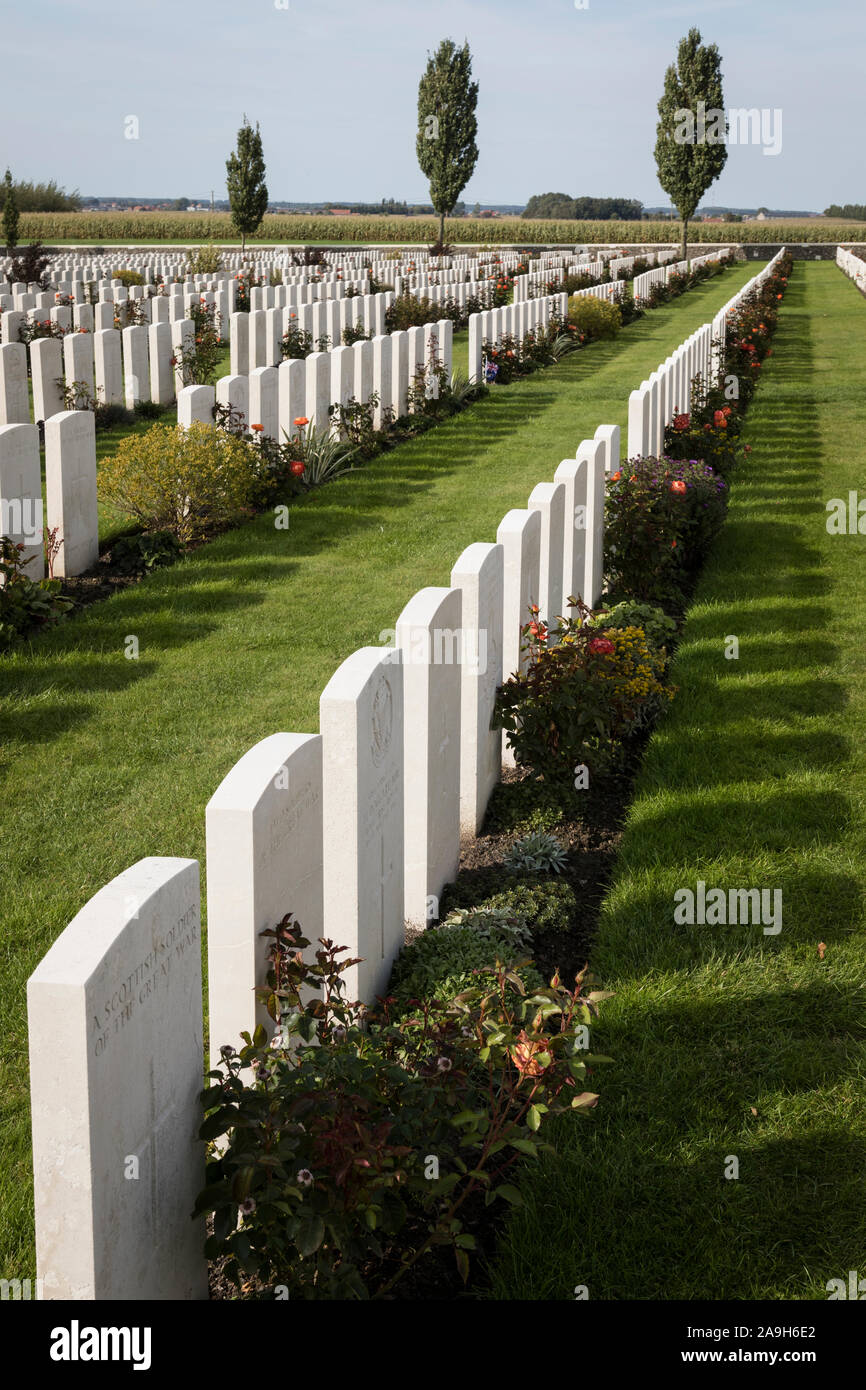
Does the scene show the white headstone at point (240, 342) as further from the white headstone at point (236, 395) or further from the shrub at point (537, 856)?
the shrub at point (537, 856)

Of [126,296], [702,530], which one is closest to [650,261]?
[126,296]

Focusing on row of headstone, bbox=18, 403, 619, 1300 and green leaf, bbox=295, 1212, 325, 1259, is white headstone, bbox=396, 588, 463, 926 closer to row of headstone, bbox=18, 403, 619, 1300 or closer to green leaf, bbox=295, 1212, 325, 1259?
row of headstone, bbox=18, 403, 619, 1300

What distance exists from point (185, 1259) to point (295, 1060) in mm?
466

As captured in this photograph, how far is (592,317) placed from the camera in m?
22.2

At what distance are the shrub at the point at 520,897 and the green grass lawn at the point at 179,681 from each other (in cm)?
94

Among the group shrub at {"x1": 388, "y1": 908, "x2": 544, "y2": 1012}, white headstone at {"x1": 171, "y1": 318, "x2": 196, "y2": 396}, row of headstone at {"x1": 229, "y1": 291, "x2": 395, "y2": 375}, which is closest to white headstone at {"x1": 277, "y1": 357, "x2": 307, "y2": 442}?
row of headstone at {"x1": 229, "y1": 291, "x2": 395, "y2": 375}

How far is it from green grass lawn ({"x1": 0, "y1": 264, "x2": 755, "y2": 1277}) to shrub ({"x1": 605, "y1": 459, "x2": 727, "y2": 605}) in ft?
3.66

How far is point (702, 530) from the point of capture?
28.0 feet

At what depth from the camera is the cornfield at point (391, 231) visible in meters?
65.8

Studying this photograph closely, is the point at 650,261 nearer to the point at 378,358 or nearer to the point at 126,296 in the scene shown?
the point at 126,296

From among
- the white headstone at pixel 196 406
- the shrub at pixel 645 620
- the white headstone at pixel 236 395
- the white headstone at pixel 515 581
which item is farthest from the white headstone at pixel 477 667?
the white headstone at pixel 236 395

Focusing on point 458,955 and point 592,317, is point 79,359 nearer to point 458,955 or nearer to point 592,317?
point 458,955

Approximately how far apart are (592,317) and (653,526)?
15.8 meters
